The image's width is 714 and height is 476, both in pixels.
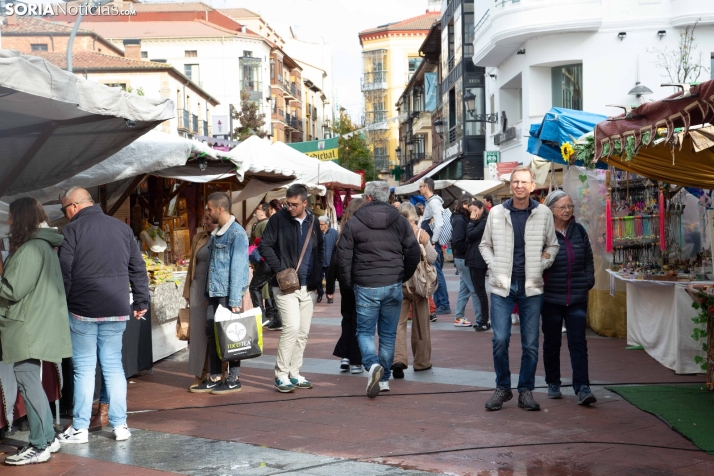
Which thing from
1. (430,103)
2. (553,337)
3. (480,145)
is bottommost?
(553,337)

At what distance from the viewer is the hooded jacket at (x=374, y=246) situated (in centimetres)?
803

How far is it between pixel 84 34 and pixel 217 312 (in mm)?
44900

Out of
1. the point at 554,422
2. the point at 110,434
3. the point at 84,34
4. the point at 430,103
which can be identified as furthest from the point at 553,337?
the point at 430,103

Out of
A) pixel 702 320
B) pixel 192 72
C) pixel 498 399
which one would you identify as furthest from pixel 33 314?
pixel 192 72

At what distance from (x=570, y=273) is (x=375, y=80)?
99.1 metres

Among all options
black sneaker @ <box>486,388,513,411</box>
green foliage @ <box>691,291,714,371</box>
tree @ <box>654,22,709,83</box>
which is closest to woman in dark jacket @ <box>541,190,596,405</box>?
black sneaker @ <box>486,388,513,411</box>

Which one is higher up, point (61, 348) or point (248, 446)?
point (61, 348)

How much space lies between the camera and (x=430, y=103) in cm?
5731

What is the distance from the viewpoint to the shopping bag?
7.75 metres

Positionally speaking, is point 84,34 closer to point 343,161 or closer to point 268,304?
point 343,161

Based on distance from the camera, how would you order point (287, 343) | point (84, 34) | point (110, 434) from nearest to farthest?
point (110, 434) → point (287, 343) → point (84, 34)

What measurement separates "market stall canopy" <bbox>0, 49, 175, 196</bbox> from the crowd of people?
52 centimetres

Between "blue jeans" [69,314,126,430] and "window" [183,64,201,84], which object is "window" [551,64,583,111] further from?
"window" [183,64,201,84]

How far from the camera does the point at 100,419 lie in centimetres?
694
